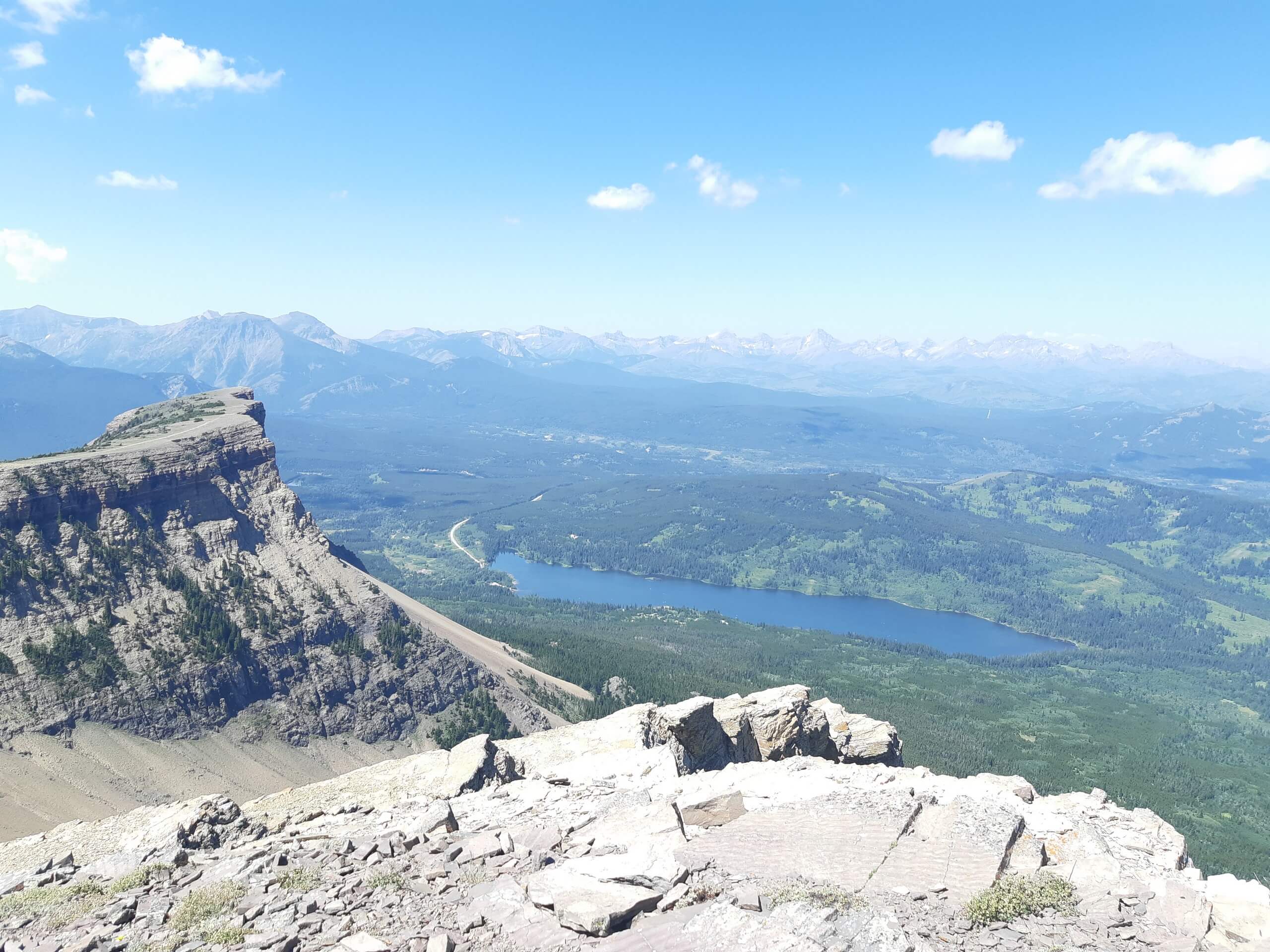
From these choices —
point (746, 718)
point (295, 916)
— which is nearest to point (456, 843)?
point (295, 916)

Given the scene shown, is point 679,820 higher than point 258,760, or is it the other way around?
point 679,820

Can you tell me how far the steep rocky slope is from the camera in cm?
7206

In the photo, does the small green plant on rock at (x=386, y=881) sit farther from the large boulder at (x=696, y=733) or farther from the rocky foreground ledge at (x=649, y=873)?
the large boulder at (x=696, y=733)

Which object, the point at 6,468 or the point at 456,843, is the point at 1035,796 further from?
the point at 6,468

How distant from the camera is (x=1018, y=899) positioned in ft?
60.2

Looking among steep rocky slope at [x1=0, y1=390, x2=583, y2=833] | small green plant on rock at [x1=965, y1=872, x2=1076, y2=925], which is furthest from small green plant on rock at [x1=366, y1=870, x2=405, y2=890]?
steep rocky slope at [x1=0, y1=390, x2=583, y2=833]

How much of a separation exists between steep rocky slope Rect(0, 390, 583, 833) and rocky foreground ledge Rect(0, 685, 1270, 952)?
159 ft

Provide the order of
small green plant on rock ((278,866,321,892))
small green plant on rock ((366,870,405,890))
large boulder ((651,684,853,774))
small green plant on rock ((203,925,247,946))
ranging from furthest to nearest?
large boulder ((651,684,853,774)) → small green plant on rock ((278,866,321,892)) → small green plant on rock ((366,870,405,890)) → small green plant on rock ((203,925,247,946))

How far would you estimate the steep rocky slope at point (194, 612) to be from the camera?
72062 millimetres

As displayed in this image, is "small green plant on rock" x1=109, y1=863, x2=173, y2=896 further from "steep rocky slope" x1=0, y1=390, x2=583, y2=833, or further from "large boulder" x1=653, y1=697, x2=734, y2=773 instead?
"steep rocky slope" x1=0, y1=390, x2=583, y2=833

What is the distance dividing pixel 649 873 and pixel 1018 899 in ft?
28.9

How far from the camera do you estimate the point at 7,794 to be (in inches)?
2296

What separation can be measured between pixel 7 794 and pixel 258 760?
21.7m

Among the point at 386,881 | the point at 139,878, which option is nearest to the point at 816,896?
the point at 386,881
